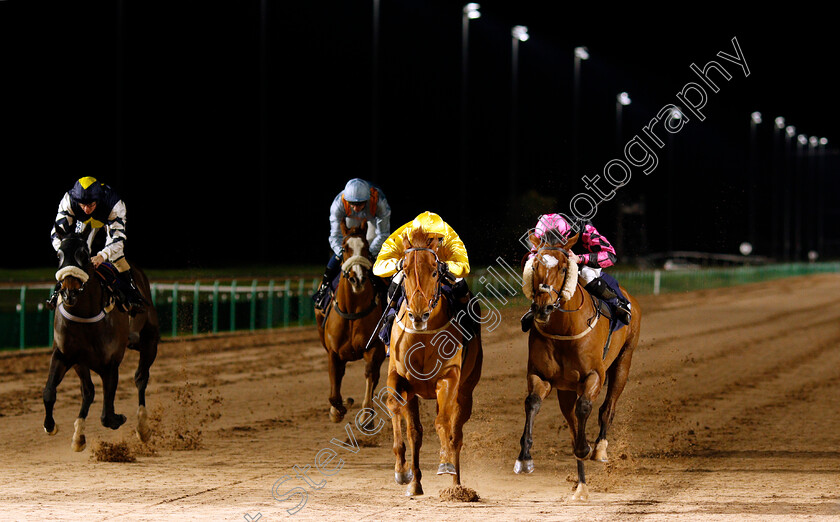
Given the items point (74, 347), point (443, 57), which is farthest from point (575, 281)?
point (443, 57)

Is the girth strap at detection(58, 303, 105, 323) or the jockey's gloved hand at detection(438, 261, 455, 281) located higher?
the jockey's gloved hand at detection(438, 261, 455, 281)

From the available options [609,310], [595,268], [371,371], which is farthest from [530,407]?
Answer: [371,371]

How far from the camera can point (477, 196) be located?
3266 cm

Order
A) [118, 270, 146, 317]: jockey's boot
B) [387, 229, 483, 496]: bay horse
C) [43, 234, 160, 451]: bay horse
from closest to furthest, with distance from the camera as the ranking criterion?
[387, 229, 483, 496]: bay horse → [43, 234, 160, 451]: bay horse → [118, 270, 146, 317]: jockey's boot

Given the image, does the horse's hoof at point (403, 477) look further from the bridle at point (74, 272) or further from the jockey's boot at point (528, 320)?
the bridle at point (74, 272)

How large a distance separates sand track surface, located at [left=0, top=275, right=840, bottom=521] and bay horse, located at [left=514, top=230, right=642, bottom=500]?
511 mm

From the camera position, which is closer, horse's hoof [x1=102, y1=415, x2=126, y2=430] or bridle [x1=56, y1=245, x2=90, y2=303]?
bridle [x1=56, y1=245, x2=90, y2=303]

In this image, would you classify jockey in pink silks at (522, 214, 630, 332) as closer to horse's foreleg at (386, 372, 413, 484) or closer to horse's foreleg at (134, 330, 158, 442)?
horse's foreleg at (386, 372, 413, 484)

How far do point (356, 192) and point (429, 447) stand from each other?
229cm

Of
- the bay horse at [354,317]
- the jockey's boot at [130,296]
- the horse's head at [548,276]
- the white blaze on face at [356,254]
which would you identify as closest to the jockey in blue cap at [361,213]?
the bay horse at [354,317]

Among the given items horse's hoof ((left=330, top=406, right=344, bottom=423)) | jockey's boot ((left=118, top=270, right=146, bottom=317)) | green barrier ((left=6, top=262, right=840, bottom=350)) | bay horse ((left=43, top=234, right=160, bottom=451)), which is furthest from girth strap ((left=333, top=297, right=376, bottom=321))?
green barrier ((left=6, top=262, right=840, bottom=350))

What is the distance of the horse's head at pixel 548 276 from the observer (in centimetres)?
627

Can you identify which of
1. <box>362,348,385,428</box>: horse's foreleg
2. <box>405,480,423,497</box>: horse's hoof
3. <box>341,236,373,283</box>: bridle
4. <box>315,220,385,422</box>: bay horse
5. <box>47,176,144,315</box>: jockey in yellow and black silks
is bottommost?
<box>405,480,423,497</box>: horse's hoof

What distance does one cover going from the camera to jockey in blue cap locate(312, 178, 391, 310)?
879 centimetres
